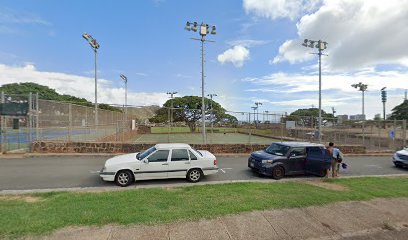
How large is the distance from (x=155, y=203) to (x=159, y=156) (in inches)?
114

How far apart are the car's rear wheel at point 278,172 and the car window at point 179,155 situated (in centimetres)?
355

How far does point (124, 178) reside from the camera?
28.7 ft

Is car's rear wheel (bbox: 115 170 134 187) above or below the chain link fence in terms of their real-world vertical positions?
below

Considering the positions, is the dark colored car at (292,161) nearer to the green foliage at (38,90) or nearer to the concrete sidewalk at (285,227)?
the concrete sidewalk at (285,227)

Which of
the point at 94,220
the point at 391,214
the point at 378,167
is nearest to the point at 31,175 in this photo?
the point at 94,220

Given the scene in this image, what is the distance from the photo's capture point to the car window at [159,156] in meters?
9.20

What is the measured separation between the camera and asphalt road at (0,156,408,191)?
870cm

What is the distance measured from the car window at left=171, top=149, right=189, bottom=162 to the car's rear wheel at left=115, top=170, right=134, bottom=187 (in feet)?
4.92

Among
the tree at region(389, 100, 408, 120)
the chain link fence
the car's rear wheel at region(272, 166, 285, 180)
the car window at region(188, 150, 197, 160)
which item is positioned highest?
the tree at region(389, 100, 408, 120)

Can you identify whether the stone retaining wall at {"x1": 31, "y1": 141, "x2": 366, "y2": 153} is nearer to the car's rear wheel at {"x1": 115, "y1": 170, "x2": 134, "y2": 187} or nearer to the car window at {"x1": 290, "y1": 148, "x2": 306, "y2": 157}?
the car window at {"x1": 290, "y1": 148, "x2": 306, "y2": 157}

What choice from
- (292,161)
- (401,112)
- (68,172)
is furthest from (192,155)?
(401,112)

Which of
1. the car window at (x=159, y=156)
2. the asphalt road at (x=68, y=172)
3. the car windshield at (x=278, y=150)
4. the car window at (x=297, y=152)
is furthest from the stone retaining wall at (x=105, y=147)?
the car window at (x=159, y=156)

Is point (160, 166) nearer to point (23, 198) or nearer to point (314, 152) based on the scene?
point (23, 198)

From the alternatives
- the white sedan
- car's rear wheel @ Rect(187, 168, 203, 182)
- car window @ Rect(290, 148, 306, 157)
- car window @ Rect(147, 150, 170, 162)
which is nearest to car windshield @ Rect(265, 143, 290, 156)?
car window @ Rect(290, 148, 306, 157)
